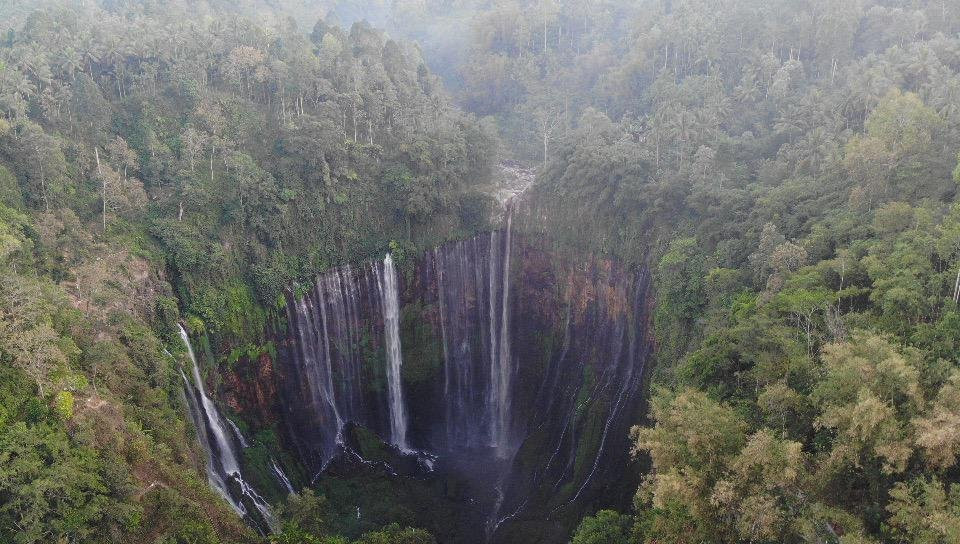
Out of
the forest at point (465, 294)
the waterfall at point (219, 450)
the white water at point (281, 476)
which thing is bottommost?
the white water at point (281, 476)

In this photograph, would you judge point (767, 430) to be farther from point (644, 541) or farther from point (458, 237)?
point (458, 237)

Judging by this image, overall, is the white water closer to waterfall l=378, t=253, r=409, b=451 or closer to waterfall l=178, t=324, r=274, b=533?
waterfall l=178, t=324, r=274, b=533

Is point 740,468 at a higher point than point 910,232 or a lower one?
lower

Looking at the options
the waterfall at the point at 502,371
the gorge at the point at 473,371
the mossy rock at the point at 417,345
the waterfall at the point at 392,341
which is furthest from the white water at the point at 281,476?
the waterfall at the point at 502,371

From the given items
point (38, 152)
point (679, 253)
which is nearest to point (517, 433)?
point (679, 253)

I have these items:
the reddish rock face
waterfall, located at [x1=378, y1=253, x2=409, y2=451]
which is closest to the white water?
the reddish rock face

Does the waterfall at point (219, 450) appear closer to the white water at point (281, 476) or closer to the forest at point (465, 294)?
the forest at point (465, 294)
